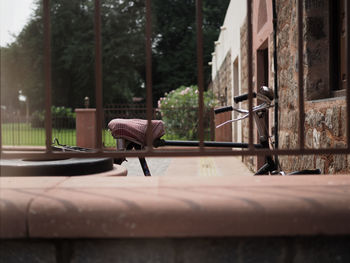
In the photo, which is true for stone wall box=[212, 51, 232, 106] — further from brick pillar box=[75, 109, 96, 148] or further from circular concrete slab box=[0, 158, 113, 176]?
circular concrete slab box=[0, 158, 113, 176]

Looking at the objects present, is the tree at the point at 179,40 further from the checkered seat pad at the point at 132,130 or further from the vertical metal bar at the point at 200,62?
the vertical metal bar at the point at 200,62

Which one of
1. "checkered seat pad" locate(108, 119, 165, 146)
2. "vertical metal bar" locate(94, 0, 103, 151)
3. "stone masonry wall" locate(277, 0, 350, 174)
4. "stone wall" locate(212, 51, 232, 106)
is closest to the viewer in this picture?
"vertical metal bar" locate(94, 0, 103, 151)

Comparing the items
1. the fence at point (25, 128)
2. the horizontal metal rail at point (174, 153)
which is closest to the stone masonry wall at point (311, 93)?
the horizontal metal rail at point (174, 153)

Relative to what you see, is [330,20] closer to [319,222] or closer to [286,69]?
[286,69]

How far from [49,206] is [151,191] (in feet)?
1.24

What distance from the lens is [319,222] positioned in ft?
4.70

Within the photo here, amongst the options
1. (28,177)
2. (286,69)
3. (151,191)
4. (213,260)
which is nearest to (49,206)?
(151,191)

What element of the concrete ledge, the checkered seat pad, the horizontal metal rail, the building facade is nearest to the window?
the building facade

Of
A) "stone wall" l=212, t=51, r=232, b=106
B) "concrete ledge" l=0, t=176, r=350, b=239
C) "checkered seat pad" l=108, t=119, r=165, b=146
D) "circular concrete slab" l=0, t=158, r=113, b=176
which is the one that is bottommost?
"concrete ledge" l=0, t=176, r=350, b=239

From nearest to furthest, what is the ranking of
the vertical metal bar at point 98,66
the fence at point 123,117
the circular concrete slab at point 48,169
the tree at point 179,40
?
the vertical metal bar at point 98,66 < the circular concrete slab at point 48,169 < the fence at point 123,117 < the tree at point 179,40

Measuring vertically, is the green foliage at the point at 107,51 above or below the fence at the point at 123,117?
above

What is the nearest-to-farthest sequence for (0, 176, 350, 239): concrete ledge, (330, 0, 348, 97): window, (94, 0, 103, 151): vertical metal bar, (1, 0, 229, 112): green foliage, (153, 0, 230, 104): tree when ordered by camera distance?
1. (0, 176, 350, 239): concrete ledge
2. (94, 0, 103, 151): vertical metal bar
3. (330, 0, 348, 97): window
4. (1, 0, 229, 112): green foliage
5. (153, 0, 230, 104): tree

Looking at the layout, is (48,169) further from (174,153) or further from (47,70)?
(174,153)

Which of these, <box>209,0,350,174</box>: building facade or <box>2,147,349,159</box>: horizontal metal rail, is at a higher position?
<box>209,0,350,174</box>: building facade
